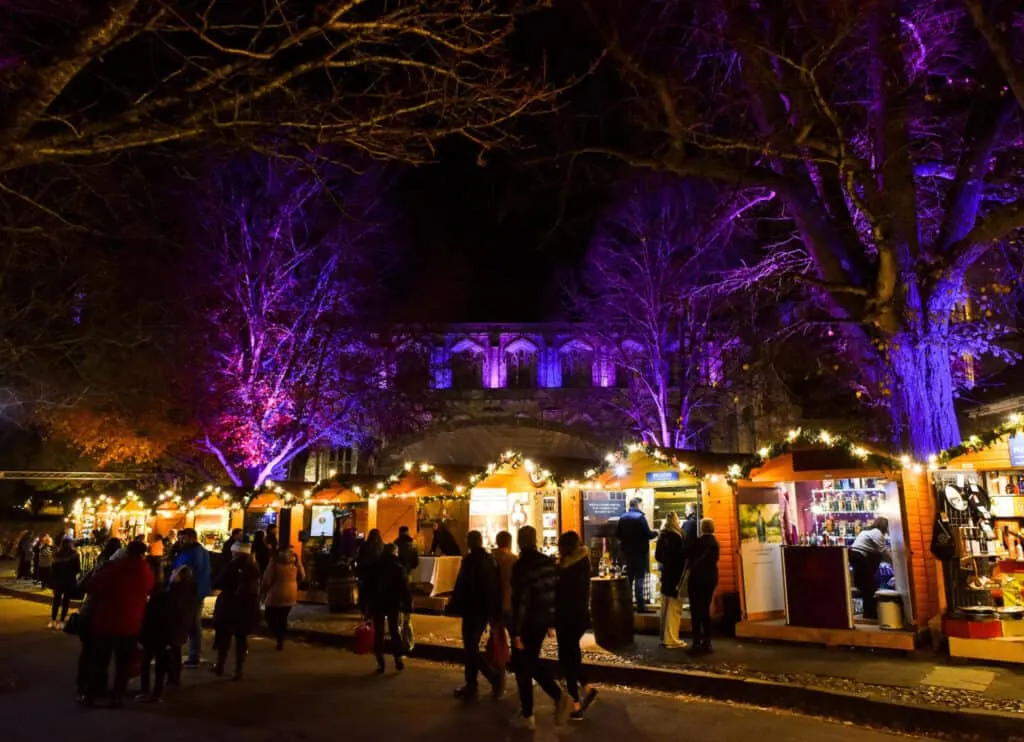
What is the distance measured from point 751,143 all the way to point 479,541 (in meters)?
7.73

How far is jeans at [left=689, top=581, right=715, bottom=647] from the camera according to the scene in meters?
11.1

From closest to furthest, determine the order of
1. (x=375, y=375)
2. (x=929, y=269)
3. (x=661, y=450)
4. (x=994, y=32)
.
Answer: (x=994, y=32) → (x=929, y=269) → (x=661, y=450) → (x=375, y=375)

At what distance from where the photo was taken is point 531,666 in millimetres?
7254

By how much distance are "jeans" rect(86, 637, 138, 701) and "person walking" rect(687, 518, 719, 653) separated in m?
7.31

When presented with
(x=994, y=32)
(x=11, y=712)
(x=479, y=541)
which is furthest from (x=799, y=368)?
(x=11, y=712)

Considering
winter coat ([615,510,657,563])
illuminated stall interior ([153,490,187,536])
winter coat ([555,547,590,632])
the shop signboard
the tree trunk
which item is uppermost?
the tree trunk

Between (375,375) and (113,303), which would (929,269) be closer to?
(113,303)

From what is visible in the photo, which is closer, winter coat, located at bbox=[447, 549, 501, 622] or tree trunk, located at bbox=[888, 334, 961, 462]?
winter coat, located at bbox=[447, 549, 501, 622]

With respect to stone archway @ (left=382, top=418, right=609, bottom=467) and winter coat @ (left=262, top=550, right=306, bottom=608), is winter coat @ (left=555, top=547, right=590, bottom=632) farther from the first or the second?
stone archway @ (left=382, top=418, right=609, bottom=467)

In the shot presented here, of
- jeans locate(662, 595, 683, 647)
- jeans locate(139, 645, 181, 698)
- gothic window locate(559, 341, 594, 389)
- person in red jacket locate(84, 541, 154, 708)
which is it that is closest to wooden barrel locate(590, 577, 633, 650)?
jeans locate(662, 595, 683, 647)

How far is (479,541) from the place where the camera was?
350 inches

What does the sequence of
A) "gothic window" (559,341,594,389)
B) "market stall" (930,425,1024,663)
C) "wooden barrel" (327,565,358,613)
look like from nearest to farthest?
"market stall" (930,425,1024,663), "wooden barrel" (327,565,358,613), "gothic window" (559,341,594,389)

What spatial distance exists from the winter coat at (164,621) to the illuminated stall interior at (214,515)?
530 inches

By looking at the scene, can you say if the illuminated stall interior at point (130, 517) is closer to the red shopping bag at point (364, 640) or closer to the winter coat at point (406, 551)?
the winter coat at point (406, 551)
